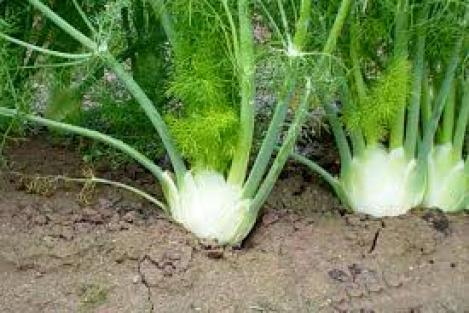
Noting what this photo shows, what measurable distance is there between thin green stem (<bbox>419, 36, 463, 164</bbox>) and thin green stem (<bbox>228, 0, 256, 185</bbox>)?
1.83 feet

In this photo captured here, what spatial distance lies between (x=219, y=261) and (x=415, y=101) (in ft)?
2.41

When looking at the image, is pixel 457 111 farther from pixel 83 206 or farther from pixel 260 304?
pixel 83 206

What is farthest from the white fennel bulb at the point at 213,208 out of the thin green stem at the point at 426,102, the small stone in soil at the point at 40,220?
the thin green stem at the point at 426,102

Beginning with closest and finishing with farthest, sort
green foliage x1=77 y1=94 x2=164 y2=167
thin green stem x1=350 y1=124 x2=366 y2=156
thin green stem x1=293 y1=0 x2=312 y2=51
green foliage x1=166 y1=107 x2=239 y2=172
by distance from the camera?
thin green stem x1=293 y1=0 x2=312 y2=51
green foliage x1=166 y1=107 x2=239 y2=172
thin green stem x1=350 y1=124 x2=366 y2=156
green foliage x1=77 y1=94 x2=164 y2=167

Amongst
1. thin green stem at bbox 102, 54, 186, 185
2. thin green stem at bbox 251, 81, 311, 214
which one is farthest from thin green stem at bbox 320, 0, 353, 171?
thin green stem at bbox 102, 54, 186, 185

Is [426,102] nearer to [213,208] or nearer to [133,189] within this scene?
[213,208]

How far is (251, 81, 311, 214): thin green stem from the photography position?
260 cm

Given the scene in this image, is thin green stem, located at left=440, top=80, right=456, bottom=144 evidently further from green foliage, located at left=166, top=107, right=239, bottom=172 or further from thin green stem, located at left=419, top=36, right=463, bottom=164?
green foliage, located at left=166, top=107, right=239, bottom=172

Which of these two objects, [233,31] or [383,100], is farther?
[383,100]

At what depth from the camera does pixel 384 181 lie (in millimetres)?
2965

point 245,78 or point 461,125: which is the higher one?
point 245,78

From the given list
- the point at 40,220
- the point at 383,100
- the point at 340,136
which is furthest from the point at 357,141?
the point at 40,220

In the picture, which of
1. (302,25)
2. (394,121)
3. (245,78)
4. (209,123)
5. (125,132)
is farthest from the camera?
(125,132)

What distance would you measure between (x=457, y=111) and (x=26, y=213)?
1354mm
